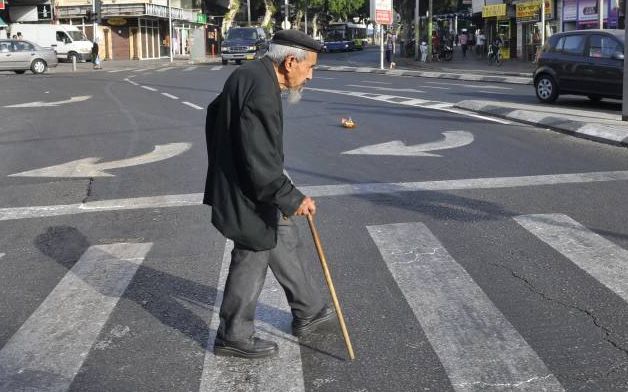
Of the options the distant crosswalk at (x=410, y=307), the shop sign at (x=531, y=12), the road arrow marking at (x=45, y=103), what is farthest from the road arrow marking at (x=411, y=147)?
the shop sign at (x=531, y=12)

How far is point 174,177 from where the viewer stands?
992cm

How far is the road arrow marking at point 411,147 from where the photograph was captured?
11430 millimetres

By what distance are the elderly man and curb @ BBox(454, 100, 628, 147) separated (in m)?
8.69

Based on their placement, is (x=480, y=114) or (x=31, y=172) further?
(x=480, y=114)

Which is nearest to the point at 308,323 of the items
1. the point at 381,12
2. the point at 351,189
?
the point at 351,189

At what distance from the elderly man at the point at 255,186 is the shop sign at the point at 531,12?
38038mm

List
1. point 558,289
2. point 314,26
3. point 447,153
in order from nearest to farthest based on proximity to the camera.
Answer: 1. point 558,289
2. point 447,153
3. point 314,26

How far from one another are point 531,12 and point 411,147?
3474 cm

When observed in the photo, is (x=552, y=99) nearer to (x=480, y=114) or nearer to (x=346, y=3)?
(x=480, y=114)

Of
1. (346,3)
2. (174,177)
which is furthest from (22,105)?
(346,3)

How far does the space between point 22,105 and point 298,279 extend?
1778cm

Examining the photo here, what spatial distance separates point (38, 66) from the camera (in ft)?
128

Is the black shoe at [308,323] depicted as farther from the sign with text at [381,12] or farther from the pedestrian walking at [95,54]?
the pedestrian walking at [95,54]

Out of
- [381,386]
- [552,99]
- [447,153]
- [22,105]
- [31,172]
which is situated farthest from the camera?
[22,105]
